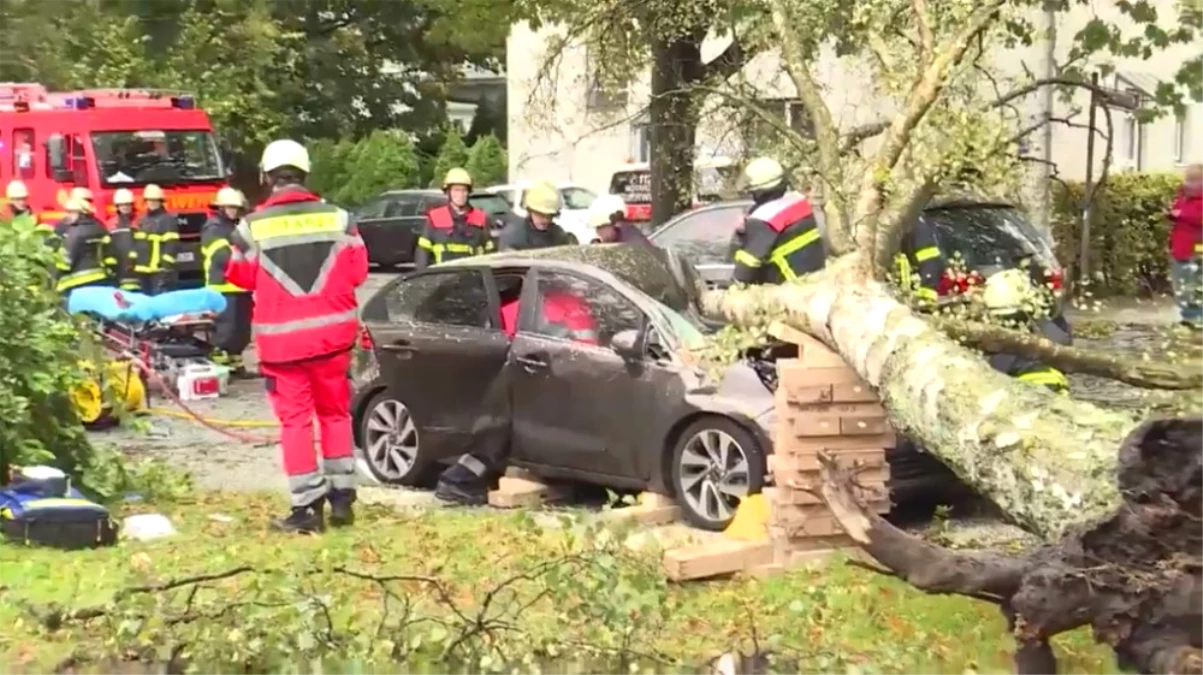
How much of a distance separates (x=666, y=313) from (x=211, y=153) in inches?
476

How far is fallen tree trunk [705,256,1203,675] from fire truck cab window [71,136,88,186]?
14951 mm

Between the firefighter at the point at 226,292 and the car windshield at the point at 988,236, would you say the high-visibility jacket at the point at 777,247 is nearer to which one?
the car windshield at the point at 988,236

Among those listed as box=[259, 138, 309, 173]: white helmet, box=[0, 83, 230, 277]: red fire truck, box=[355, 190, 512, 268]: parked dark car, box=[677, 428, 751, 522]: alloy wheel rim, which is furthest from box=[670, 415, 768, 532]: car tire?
box=[355, 190, 512, 268]: parked dark car

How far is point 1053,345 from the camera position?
5.43 metres

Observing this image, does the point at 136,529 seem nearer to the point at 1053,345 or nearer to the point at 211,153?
the point at 1053,345

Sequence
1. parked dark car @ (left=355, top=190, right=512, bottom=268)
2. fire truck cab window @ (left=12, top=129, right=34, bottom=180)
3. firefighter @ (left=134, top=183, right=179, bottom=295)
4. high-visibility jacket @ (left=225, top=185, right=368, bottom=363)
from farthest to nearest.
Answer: parked dark car @ (left=355, top=190, right=512, bottom=268), fire truck cab window @ (left=12, top=129, right=34, bottom=180), firefighter @ (left=134, top=183, right=179, bottom=295), high-visibility jacket @ (left=225, top=185, right=368, bottom=363)

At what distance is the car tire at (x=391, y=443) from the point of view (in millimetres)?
9227

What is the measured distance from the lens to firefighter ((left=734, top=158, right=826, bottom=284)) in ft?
28.0

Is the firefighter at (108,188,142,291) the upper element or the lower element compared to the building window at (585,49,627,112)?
lower

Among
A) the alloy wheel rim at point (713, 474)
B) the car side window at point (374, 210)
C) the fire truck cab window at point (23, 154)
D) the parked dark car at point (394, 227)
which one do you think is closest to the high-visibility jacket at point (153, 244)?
the fire truck cab window at point (23, 154)

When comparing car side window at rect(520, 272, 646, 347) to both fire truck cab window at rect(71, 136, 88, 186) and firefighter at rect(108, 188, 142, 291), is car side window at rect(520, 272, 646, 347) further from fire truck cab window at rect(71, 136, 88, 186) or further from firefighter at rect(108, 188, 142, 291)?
fire truck cab window at rect(71, 136, 88, 186)

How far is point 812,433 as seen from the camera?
651cm

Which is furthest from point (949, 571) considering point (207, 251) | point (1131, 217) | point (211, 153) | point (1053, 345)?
point (211, 153)

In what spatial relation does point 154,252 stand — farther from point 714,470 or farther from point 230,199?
point 714,470
